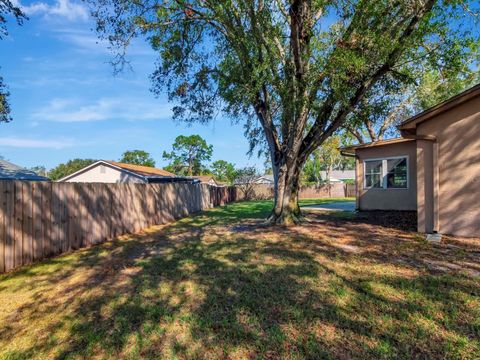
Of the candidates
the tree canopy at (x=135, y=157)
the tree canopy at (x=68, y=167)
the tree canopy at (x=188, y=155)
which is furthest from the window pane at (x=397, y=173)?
the tree canopy at (x=68, y=167)

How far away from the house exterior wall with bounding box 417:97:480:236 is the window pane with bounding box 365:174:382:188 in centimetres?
512

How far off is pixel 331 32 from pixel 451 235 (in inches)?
269

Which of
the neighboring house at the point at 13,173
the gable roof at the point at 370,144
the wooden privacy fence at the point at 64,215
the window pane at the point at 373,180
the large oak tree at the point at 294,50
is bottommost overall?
the wooden privacy fence at the point at 64,215

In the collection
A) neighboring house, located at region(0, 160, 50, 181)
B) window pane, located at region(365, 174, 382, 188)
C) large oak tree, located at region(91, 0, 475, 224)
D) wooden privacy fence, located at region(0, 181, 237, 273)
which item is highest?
large oak tree, located at region(91, 0, 475, 224)

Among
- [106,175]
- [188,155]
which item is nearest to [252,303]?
[106,175]

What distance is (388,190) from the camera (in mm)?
11938

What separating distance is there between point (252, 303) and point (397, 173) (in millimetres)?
10417

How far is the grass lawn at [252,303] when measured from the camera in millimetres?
2664

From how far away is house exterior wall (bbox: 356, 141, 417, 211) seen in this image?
36.6ft

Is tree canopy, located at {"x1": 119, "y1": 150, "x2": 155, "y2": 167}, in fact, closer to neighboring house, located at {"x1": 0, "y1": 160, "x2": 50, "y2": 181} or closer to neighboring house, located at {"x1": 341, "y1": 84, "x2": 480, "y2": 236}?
neighboring house, located at {"x1": 0, "y1": 160, "x2": 50, "y2": 181}

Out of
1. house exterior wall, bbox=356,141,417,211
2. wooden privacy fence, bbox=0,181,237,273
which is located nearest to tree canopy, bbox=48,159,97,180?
wooden privacy fence, bbox=0,181,237,273

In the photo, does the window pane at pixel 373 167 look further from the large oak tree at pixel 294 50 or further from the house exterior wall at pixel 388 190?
the large oak tree at pixel 294 50

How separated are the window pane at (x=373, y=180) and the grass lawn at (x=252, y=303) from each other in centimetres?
610

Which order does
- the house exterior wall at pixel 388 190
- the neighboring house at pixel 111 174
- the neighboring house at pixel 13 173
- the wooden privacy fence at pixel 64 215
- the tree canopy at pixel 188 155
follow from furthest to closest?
the tree canopy at pixel 188 155 < the neighboring house at pixel 111 174 < the neighboring house at pixel 13 173 < the house exterior wall at pixel 388 190 < the wooden privacy fence at pixel 64 215
